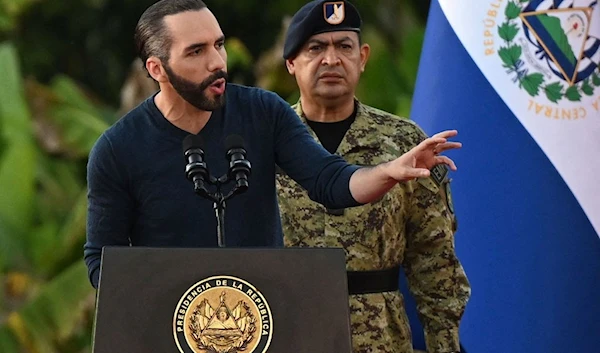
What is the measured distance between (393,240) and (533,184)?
778 millimetres

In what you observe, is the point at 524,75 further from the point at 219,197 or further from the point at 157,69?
the point at 219,197

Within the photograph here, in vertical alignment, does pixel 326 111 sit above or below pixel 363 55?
below

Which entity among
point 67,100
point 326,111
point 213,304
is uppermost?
point 67,100

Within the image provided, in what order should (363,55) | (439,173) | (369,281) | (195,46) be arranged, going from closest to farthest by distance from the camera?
1. (195,46)
2. (439,173)
3. (369,281)
4. (363,55)

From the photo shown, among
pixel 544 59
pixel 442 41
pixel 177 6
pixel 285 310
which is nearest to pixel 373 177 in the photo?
pixel 285 310

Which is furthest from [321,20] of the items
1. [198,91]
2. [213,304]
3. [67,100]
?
[67,100]

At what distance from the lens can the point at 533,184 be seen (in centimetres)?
443

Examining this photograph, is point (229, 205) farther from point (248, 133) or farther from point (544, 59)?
point (544, 59)

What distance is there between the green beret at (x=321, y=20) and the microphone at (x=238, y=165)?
49.0 inches

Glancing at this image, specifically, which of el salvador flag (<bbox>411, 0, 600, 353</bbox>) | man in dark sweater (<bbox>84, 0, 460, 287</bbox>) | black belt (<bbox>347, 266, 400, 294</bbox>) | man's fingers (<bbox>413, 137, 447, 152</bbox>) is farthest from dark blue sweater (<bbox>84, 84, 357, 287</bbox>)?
el salvador flag (<bbox>411, 0, 600, 353</bbox>)

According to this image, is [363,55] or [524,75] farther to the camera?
[524,75]

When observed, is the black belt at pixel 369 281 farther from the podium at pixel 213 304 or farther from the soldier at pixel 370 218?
the podium at pixel 213 304

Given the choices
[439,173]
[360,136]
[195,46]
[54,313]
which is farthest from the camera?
[54,313]

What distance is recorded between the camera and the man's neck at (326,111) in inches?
160
